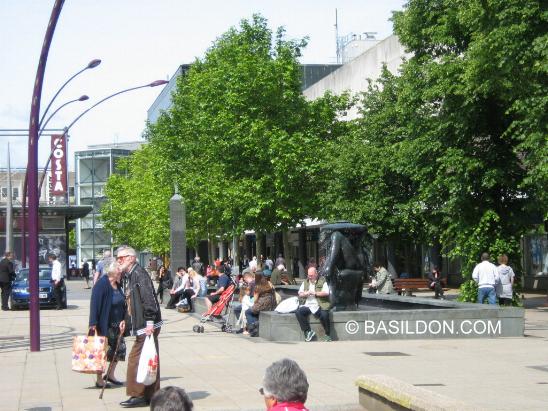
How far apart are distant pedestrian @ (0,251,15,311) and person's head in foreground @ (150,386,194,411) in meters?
31.2

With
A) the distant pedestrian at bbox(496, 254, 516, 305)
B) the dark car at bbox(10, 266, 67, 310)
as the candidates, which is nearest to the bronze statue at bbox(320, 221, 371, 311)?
the distant pedestrian at bbox(496, 254, 516, 305)

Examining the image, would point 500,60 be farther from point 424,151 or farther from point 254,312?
point 254,312

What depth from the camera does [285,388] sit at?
18.6 ft

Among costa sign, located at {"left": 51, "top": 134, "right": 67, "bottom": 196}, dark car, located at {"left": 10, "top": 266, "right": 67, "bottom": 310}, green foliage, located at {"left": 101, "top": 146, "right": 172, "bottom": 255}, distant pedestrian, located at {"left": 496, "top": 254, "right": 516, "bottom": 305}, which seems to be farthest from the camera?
costa sign, located at {"left": 51, "top": 134, "right": 67, "bottom": 196}

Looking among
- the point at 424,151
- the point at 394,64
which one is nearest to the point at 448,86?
the point at 424,151

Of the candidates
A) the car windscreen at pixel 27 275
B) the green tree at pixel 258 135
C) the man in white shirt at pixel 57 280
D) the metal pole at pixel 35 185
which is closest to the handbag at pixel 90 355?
the metal pole at pixel 35 185

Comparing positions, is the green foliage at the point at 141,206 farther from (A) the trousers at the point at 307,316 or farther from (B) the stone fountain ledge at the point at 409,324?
(A) the trousers at the point at 307,316

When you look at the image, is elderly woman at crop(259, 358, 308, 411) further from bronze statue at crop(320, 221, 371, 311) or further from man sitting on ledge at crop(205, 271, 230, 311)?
man sitting on ledge at crop(205, 271, 230, 311)

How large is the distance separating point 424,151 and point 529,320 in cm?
741

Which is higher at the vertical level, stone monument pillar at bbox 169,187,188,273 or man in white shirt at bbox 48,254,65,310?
stone monument pillar at bbox 169,187,188,273

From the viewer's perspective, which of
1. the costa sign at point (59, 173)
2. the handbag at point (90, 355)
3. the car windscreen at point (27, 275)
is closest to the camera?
the handbag at point (90, 355)

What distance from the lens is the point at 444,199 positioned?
3366 cm

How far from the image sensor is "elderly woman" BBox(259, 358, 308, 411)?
567 cm

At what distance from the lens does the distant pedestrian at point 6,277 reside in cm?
3556
